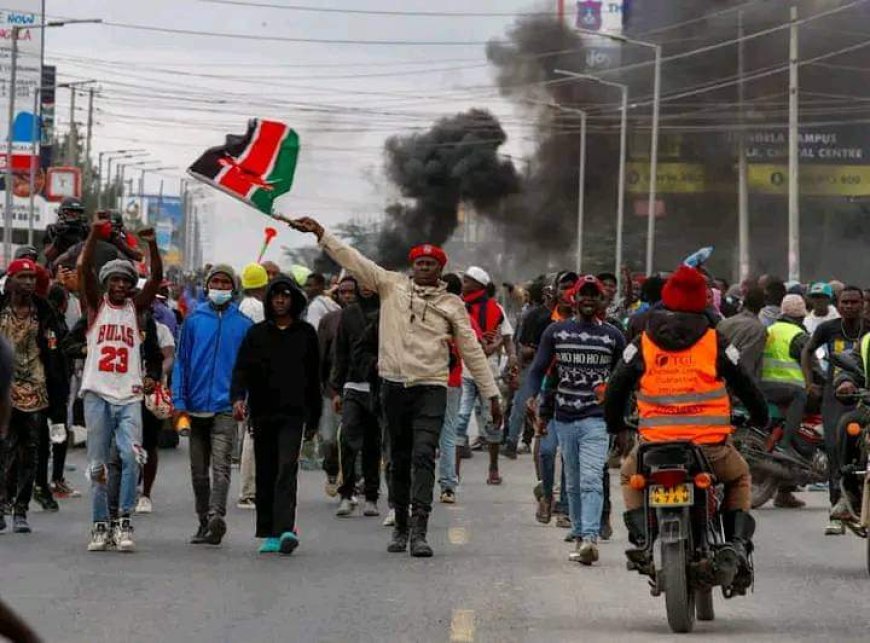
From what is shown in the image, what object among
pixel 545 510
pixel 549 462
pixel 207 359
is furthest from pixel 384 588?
pixel 545 510

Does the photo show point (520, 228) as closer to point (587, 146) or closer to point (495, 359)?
point (587, 146)

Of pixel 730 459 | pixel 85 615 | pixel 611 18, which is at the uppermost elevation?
pixel 611 18

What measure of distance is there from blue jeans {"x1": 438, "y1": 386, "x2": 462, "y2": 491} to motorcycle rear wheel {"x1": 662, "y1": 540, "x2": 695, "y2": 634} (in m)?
6.15

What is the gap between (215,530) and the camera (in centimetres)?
1412

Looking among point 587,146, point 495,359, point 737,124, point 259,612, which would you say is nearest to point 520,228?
point 587,146

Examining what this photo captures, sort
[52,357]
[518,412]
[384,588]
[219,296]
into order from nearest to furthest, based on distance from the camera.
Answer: [384,588]
[219,296]
[52,357]
[518,412]

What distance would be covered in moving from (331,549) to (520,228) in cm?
5489

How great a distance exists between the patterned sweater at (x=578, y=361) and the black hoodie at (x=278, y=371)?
4.50 feet

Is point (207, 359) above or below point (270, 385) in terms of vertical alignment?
above

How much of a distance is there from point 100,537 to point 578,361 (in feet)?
9.99

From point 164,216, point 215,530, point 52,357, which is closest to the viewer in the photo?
point 215,530

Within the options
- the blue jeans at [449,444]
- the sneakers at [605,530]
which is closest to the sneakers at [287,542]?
the sneakers at [605,530]

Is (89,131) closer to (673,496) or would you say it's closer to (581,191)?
(581,191)

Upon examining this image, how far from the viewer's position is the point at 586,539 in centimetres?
1338
